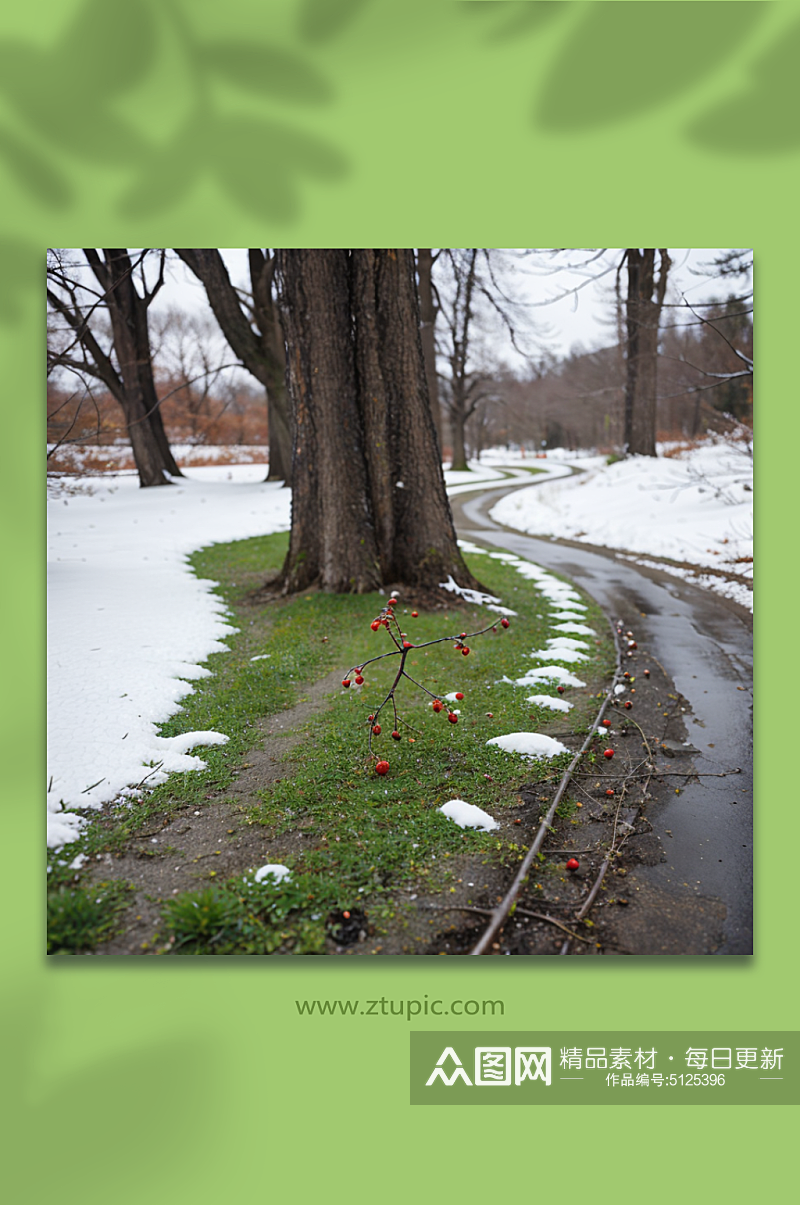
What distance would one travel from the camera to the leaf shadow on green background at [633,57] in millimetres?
1755

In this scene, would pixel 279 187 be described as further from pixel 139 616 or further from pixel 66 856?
pixel 66 856

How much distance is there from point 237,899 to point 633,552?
472 centimetres

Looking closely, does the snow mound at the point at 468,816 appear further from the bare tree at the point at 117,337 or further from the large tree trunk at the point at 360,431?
the bare tree at the point at 117,337

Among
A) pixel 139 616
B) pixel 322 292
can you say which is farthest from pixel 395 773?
pixel 322 292

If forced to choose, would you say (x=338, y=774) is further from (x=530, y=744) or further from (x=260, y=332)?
(x=260, y=332)

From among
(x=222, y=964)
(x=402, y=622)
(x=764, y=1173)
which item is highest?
(x=402, y=622)

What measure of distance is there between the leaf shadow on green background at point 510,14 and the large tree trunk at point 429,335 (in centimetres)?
145

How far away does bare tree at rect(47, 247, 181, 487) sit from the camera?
1.93 meters

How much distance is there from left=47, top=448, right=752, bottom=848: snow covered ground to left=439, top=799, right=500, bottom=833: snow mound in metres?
0.65

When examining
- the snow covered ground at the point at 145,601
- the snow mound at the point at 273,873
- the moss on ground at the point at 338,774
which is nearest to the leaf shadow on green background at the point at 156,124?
the snow covered ground at the point at 145,601

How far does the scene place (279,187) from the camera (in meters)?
1.85

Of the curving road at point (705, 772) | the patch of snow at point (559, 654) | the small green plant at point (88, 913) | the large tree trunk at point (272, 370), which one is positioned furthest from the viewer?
the large tree trunk at point (272, 370)

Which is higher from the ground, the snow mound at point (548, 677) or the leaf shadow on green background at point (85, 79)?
the leaf shadow on green background at point (85, 79)

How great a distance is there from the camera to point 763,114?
1800 millimetres
